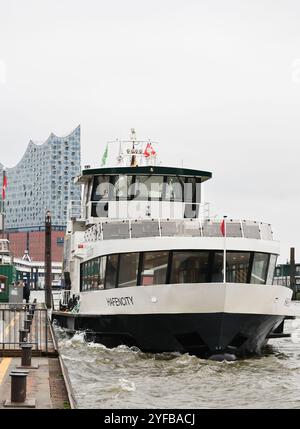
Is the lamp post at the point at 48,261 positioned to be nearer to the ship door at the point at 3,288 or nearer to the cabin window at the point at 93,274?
the ship door at the point at 3,288

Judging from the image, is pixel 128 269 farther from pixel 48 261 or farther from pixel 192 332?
pixel 48 261

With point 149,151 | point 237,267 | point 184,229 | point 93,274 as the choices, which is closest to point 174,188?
point 149,151

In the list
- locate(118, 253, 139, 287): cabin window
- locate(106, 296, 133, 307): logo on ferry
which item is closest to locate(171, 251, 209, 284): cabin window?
locate(118, 253, 139, 287): cabin window

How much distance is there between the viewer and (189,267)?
78.7 ft

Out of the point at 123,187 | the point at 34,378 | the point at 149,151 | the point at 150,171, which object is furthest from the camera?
the point at 149,151

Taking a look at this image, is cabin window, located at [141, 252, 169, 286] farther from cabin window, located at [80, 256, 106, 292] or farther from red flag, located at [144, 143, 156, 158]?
red flag, located at [144, 143, 156, 158]

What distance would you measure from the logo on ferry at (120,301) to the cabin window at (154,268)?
2.17ft

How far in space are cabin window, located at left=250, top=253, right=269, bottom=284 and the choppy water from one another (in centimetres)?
248

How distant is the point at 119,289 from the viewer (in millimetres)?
25016

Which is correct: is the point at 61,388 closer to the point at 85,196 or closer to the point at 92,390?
the point at 92,390

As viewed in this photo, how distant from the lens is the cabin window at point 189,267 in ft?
78.2

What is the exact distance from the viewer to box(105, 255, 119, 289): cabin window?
83.4 feet

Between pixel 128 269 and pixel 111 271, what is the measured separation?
0.92 meters
